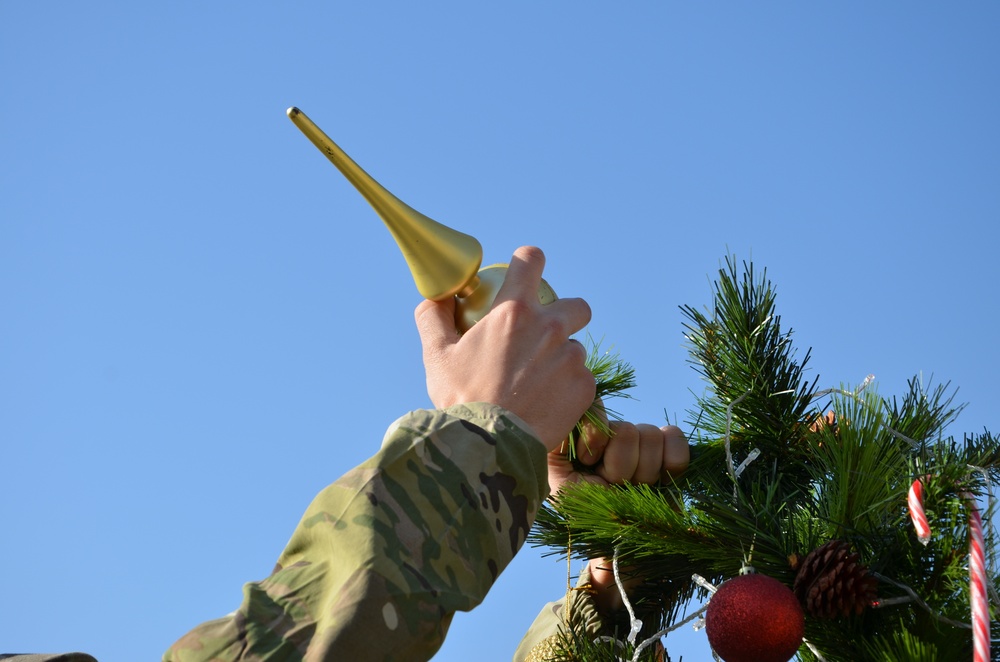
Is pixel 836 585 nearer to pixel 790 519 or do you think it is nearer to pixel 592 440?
pixel 790 519

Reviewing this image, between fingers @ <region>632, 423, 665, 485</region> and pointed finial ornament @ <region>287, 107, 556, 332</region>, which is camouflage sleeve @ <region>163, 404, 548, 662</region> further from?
fingers @ <region>632, 423, 665, 485</region>

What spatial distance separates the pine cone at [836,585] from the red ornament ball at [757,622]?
0.02 m

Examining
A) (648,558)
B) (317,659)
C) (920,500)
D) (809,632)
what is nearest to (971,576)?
(920,500)

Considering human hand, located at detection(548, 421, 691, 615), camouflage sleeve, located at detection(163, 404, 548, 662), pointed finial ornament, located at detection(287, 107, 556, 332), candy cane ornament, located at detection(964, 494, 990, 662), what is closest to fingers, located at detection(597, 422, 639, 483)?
human hand, located at detection(548, 421, 691, 615)

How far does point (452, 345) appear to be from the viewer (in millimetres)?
822

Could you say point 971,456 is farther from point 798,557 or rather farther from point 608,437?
point 608,437

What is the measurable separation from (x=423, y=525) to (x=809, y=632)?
0.49m

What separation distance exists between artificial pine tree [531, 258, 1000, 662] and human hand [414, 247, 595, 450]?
236 millimetres

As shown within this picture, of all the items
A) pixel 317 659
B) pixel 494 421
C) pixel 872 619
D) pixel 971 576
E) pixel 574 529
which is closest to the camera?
pixel 317 659

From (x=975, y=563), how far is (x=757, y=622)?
17 cm

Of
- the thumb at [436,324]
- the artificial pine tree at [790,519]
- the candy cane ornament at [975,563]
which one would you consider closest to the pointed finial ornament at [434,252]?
the thumb at [436,324]

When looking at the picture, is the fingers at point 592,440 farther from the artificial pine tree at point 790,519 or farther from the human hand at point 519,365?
the human hand at point 519,365

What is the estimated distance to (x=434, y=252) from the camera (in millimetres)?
969

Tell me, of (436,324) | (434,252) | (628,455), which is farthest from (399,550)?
(628,455)
